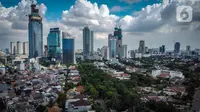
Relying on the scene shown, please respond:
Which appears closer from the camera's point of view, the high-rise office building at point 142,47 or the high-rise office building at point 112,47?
the high-rise office building at point 112,47

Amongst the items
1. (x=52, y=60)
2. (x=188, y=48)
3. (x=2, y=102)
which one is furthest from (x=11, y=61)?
(x=188, y=48)

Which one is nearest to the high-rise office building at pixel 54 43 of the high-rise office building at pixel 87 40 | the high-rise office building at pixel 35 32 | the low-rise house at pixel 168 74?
the high-rise office building at pixel 35 32

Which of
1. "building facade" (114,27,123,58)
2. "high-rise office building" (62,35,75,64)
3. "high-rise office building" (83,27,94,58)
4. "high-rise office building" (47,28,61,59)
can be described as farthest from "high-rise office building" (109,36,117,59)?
"high-rise office building" (62,35,75,64)

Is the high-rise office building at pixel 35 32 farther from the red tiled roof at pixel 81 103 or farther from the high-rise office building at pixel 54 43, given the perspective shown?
the red tiled roof at pixel 81 103

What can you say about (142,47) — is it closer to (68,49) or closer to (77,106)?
(68,49)

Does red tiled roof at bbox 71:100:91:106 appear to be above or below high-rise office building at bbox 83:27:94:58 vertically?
below

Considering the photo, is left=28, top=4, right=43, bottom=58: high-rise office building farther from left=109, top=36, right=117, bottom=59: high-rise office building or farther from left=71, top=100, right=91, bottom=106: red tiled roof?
left=71, top=100, right=91, bottom=106: red tiled roof
